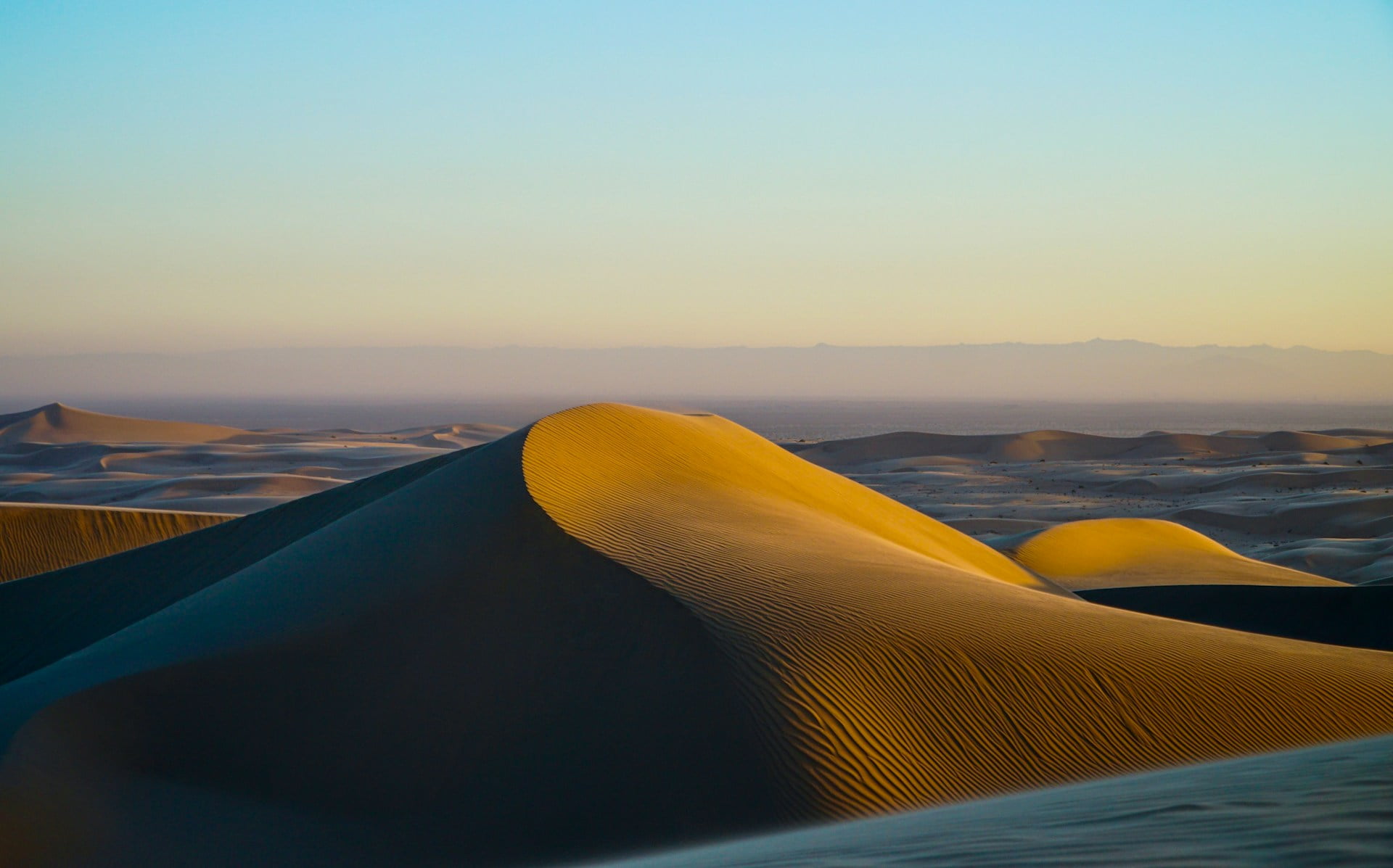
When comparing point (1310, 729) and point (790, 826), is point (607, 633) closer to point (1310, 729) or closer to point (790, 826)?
point (790, 826)

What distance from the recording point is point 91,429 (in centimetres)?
6612

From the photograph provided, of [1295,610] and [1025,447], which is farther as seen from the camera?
[1025,447]

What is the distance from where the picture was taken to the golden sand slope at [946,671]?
6168mm

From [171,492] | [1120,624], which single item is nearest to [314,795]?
[1120,624]

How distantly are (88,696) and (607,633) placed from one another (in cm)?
313

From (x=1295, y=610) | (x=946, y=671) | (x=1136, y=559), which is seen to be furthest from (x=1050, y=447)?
(x=946, y=671)

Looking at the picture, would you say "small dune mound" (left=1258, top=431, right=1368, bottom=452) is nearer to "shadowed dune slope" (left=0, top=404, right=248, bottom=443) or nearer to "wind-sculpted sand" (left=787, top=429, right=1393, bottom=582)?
"wind-sculpted sand" (left=787, top=429, right=1393, bottom=582)

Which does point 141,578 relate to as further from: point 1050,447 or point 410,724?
point 1050,447

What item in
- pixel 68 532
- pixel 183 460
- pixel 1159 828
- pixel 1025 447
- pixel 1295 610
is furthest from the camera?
pixel 1025 447

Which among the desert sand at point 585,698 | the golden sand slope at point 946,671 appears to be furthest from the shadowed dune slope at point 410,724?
the golden sand slope at point 946,671

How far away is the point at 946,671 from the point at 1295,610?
916 cm

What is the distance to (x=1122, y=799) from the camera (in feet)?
13.4

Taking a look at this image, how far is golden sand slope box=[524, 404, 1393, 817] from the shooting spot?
6.17 m

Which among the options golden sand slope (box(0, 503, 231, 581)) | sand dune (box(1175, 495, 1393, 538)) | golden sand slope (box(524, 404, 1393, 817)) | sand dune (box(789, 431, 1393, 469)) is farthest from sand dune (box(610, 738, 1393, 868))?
sand dune (box(789, 431, 1393, 469))
